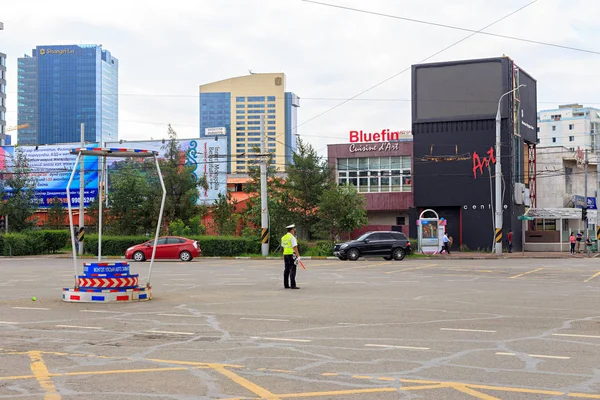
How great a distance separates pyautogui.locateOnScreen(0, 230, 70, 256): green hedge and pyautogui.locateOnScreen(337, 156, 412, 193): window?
25558 millimetres

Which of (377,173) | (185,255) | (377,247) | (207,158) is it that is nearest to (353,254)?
(377,247)

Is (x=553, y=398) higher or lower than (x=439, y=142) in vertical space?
lower

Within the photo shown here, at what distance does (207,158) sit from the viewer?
6172 cm

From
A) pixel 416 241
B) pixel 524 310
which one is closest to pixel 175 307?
pixel 524 310

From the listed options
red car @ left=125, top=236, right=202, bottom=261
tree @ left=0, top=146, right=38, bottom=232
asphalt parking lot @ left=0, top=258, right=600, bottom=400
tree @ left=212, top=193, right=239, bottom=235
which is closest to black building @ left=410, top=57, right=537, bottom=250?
tree @ left=212, top=193, right=239, bottom=235

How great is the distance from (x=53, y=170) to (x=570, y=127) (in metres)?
111

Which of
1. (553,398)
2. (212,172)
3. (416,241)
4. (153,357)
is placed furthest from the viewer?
(212,172)

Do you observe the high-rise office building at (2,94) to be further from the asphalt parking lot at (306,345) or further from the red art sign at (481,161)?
the asphalt parking lot at (306,345)

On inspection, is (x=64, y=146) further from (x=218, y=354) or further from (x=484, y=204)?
(x=218, y=354)

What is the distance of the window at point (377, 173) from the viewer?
63531 millimetres

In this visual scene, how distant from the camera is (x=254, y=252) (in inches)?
1703

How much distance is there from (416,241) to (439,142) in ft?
31.4

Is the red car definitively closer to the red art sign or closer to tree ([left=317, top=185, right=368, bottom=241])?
tree ([left=317, top=185, right=368, bottom=241])

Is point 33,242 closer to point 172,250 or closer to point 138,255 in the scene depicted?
point 138,255
